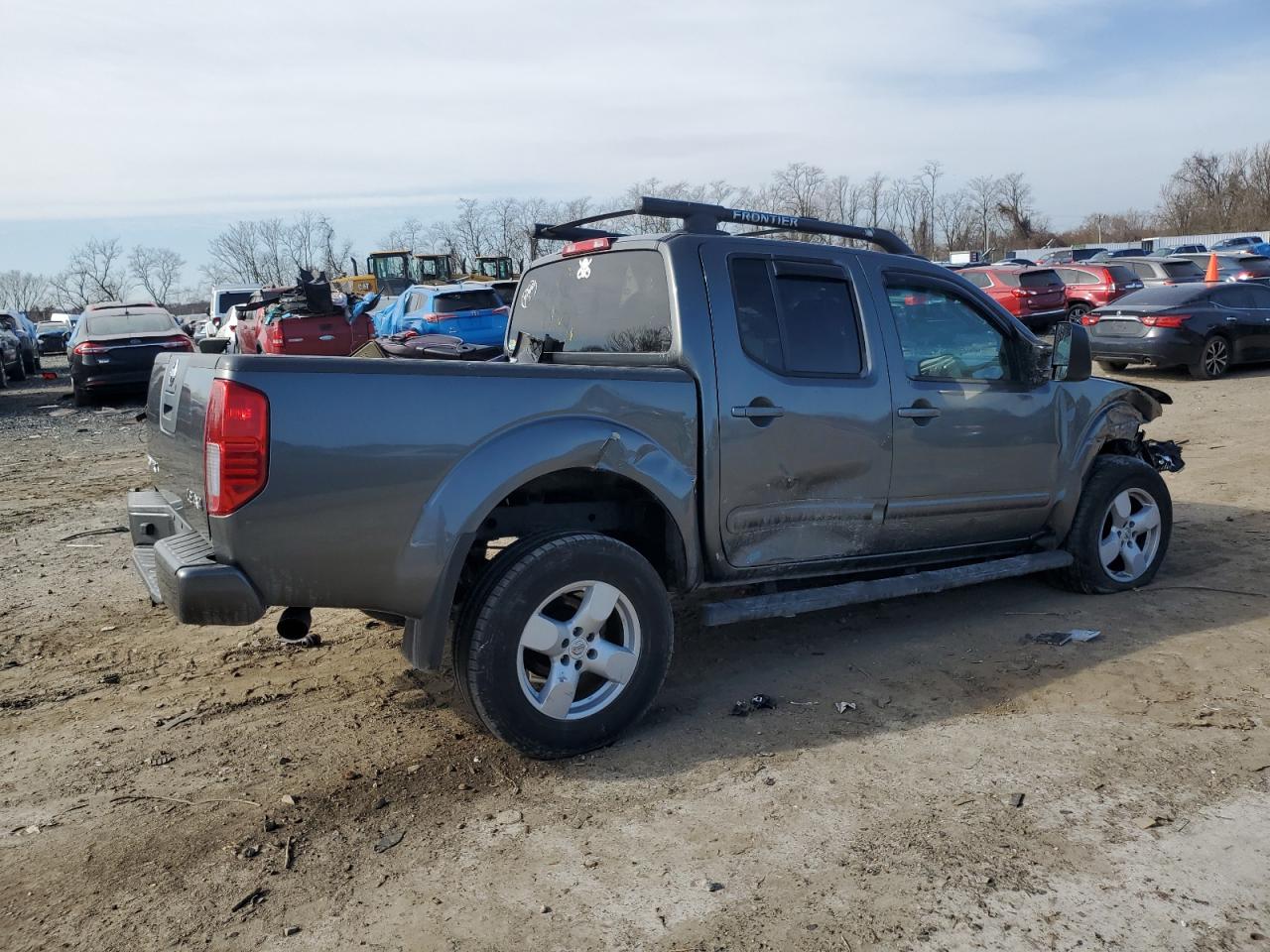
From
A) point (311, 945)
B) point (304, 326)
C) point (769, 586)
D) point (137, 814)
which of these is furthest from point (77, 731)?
point (304, 326)

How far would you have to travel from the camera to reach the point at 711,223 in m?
4.50

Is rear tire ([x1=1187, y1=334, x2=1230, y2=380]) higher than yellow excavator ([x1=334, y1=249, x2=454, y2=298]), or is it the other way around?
yellow excavator ([x1=334, y1=249, x2=454, y2=298])

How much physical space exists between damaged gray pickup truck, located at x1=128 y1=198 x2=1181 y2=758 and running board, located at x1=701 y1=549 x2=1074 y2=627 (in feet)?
0.05

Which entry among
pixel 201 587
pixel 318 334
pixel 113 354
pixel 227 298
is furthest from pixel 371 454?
pixel 227 298

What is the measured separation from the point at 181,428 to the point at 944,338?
3431 millimetres

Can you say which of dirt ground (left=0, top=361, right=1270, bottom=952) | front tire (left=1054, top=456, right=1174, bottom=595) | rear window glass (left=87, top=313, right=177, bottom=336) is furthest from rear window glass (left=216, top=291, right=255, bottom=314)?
front tire (left=1054, top=456, right=1174, bottom=595)

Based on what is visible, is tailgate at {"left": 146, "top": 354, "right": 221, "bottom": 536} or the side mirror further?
the side mirror

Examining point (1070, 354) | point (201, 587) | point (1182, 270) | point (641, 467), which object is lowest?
point (201, 587)

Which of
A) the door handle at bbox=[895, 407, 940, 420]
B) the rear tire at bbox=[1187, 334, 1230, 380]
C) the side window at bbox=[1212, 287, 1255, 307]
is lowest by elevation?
the rear tire at bbox=[1187, 334, 1230, 380]

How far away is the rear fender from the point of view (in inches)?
139

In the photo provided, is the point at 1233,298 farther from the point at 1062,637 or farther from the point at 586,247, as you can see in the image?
the point at 586,247

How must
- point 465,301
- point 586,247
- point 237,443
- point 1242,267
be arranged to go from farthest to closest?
point 1242,267 → point 465,301 → point 586,247 → point 237,443

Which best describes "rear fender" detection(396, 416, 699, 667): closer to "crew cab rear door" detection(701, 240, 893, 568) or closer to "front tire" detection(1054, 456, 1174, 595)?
"crew cab rear door" detection(701, 240, 893, 568)

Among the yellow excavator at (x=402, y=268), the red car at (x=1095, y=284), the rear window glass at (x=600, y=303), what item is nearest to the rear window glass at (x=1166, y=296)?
the red car at (x=1095, y=284)
